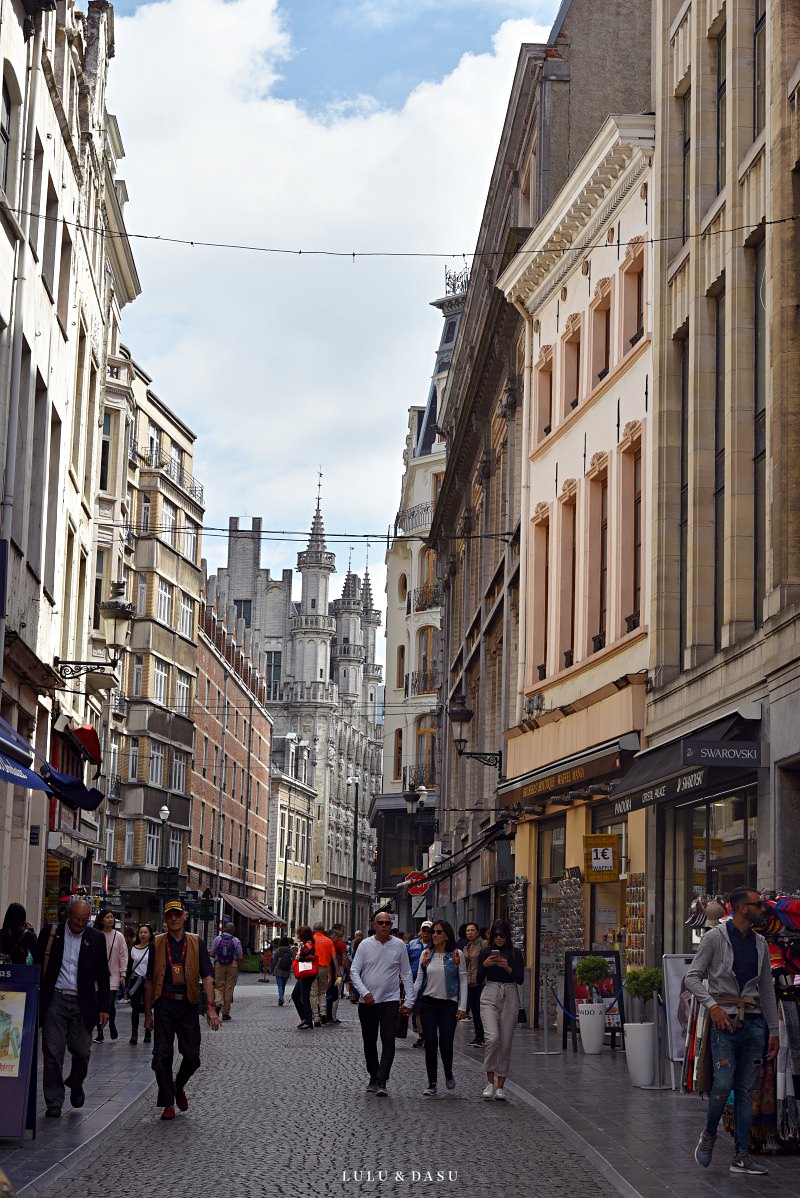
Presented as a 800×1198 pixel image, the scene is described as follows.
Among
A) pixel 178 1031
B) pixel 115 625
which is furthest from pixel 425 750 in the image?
pixel 178 1031

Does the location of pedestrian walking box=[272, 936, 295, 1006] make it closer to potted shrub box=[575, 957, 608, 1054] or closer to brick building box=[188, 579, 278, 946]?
potted shrub box=[575, 957, 608, 1054]

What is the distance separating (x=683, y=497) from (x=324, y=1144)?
39.0 feet

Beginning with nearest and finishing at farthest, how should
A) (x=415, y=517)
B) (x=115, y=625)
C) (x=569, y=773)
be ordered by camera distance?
(x=569, y=773)
(x=115, y=625)
(x=415, y=517)

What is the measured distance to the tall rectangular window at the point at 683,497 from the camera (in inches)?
849

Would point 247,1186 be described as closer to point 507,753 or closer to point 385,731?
point 507,753

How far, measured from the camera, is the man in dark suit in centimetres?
1395

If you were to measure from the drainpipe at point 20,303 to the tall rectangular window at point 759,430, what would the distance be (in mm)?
8250

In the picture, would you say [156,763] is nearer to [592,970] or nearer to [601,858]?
[601,858]

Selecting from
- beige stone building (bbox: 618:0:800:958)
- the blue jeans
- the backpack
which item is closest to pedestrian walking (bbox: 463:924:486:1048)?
beige stone building (bbox: 618:0:800:958)

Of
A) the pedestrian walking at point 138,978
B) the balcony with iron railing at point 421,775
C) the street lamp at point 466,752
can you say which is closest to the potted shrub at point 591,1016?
the pedestrian walking at point 138,978

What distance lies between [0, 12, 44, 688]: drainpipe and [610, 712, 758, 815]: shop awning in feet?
23.8

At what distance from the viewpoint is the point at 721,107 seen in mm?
21422

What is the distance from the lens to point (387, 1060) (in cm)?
1584

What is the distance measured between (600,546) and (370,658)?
5683 inches
